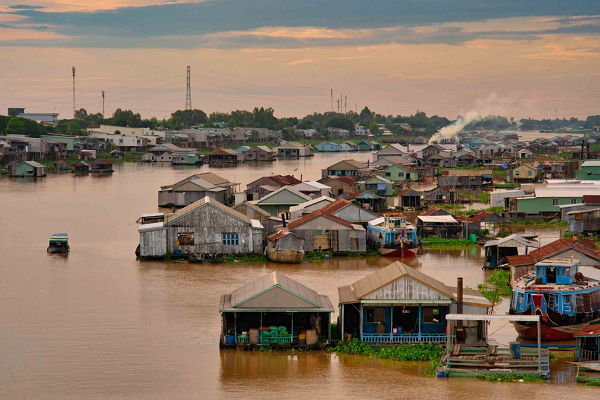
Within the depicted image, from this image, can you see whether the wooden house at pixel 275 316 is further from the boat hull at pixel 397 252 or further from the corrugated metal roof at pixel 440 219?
the corrugated metal roof at pixel 440 219

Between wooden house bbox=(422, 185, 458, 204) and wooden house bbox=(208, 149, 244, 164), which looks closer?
wooden house bbox=(422, 185, 458, 204)

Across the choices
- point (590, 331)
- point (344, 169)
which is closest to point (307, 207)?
point (590, 331)

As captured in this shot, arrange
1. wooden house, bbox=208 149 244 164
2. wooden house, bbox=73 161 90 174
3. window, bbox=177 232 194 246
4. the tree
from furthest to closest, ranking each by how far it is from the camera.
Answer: the tree < wooden house, bbox=208 149 244 164 < wooden house, bbox=73 161 90 174 < window, bbox=177 232 194 246

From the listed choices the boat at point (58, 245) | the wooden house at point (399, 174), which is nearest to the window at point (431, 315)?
the boat at point (58, 245)

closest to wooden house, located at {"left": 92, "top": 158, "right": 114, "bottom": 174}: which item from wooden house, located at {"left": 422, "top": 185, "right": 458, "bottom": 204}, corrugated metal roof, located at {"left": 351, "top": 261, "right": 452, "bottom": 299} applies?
wooden house, located at {"left": 422, "top": 185, "right": 458, "bottom": 204}

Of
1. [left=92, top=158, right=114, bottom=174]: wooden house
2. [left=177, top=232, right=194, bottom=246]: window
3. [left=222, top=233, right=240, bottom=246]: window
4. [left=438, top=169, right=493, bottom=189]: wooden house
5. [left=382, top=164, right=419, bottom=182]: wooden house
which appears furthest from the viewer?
[left=92, top=158, right=114, bottom=174]: wooden house

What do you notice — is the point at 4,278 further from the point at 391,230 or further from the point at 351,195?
the point at 351,195

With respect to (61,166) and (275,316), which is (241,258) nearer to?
(275,316)

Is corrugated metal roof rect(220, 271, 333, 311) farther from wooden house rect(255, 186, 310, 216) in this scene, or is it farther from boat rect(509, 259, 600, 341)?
wooden house rect(255, 186, 310, 216)

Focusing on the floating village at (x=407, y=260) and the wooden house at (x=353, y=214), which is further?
the wooden house at (x=353, y=214)
